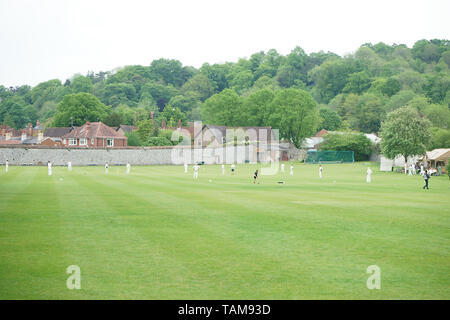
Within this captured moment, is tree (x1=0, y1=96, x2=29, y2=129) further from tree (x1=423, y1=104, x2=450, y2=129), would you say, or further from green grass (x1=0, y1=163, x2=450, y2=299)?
green grass (x1=0, y1=163, x2=450, y2=299)

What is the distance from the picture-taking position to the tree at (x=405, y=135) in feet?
202

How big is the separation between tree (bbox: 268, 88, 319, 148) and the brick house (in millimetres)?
37521

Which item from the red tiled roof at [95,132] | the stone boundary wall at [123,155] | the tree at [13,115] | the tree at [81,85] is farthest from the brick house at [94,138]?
the tree at [81,85]

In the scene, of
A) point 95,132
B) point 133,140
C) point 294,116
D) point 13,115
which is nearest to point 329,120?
point 294,116

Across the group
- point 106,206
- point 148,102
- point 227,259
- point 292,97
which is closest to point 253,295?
point 227,259

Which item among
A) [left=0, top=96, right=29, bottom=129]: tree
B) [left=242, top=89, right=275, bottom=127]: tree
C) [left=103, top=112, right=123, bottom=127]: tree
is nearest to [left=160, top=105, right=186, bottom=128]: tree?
[left=103, top=112, right=123, bottom=127]: tree

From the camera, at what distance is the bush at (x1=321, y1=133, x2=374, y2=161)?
94438 millimetres

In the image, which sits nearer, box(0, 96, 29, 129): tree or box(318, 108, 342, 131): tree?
box(318, 108, 342, 131): tree

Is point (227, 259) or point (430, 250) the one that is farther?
point (430, 250)

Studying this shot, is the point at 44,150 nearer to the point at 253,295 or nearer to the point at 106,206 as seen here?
the point at 106,206

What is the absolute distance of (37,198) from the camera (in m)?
24.1

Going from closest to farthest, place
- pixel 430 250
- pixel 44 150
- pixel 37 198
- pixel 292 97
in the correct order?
pixel 430 250 < pixel 37 198 < pixel 44 150 < pixel 292 97
